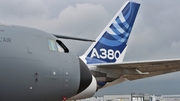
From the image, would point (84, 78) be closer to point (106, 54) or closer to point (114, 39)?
point (106, 54)

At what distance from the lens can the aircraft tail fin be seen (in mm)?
21328

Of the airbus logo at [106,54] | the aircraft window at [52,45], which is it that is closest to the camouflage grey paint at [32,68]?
the aircraft window at [52,45]

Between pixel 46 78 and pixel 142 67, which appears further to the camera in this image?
pixel 142 67

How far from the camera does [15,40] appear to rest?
920cm

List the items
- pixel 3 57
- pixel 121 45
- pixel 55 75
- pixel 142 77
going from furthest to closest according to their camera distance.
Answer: pixel 121 45, pixel 142 77, pixel 55 75, pixel 3 57

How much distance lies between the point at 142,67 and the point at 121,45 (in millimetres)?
4753

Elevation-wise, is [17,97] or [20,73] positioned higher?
[20,73]

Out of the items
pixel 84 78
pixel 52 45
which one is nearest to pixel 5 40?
pixel 52 45

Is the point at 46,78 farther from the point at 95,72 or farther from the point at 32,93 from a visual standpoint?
the point at 95,72

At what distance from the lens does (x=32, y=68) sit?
9.16 m

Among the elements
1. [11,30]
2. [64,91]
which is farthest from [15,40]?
[64,91]

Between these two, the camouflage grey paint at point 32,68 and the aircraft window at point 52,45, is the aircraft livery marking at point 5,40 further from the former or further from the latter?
the aircraft window at point 52,45

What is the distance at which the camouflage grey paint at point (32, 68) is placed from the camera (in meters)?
8.70

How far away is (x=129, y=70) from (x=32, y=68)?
395 inches
